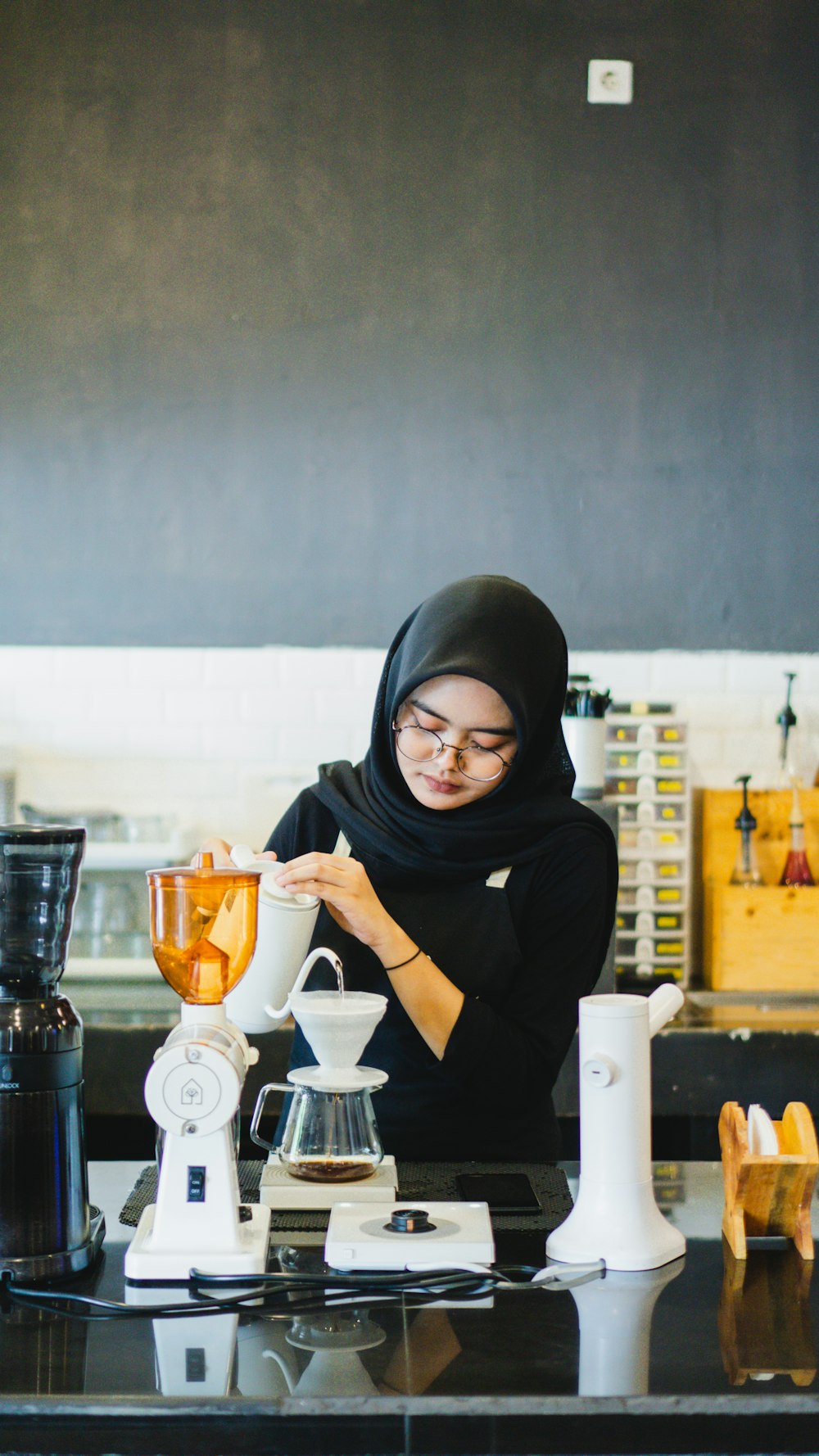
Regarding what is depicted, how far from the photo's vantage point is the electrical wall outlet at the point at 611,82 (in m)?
3.58

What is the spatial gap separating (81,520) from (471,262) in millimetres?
1250

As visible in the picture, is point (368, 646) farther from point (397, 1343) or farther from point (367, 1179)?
point (397, 1343)

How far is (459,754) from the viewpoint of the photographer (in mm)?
1828

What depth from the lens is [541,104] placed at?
3.58m

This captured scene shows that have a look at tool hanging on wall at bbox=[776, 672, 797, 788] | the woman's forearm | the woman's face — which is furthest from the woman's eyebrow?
tool hanging on wall at bbox=[776, 672, 797, 788]

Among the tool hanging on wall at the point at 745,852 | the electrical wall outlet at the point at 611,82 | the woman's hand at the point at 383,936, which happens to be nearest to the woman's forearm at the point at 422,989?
the woman's hand at the point at 383,936

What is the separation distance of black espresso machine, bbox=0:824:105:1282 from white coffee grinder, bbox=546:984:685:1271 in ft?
1.58

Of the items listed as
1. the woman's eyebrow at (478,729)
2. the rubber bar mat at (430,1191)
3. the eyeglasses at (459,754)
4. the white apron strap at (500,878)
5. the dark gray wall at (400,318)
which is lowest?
the rubber bar mat at (430,1191)

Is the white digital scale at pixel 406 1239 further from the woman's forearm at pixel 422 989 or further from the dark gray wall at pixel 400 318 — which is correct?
the dark gray wall at pixel 400 318

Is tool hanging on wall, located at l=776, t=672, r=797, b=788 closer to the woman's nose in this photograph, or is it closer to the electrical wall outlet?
the electrical wall outlet

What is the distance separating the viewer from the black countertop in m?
1.04

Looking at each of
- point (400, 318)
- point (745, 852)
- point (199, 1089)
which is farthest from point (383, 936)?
point (400, 318)

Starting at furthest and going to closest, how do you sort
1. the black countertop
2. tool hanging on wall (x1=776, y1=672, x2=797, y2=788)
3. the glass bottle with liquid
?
tool hanging on wall (x1=776, y1=672, x2=797, y2=788) < the glass bottle with liquid < the black countertop

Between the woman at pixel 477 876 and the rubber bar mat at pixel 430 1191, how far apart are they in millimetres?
121
